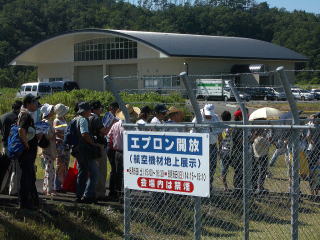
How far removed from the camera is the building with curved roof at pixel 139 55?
5331 cm

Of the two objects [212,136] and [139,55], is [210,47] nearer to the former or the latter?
[139,55]

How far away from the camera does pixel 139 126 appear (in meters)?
6.31

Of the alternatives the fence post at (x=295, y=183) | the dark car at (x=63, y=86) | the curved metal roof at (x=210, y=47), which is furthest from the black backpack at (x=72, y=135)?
the curved metal roof at (x=210, y=47)

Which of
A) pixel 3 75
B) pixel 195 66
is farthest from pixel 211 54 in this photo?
pixel 3 75

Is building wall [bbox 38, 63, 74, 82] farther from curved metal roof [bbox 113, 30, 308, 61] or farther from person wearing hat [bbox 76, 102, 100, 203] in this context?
person wearing hat [bbox 76, 102, 100, 203]

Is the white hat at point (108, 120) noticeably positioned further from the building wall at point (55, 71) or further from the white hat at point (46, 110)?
the building wall at point (55, 71)

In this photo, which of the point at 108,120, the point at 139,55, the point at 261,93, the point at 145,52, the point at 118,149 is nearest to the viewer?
the point at 261,93

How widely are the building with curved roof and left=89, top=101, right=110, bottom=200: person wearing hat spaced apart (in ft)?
A: 131

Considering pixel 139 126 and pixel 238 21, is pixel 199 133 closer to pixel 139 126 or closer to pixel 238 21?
pixel 139 126

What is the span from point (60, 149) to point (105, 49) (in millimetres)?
50899

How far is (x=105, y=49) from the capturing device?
60188 millimetres

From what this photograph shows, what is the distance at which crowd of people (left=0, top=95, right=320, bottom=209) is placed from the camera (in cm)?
753

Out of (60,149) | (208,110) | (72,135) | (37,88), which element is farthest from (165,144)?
(37,88)

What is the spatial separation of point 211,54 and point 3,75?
36.7 m
